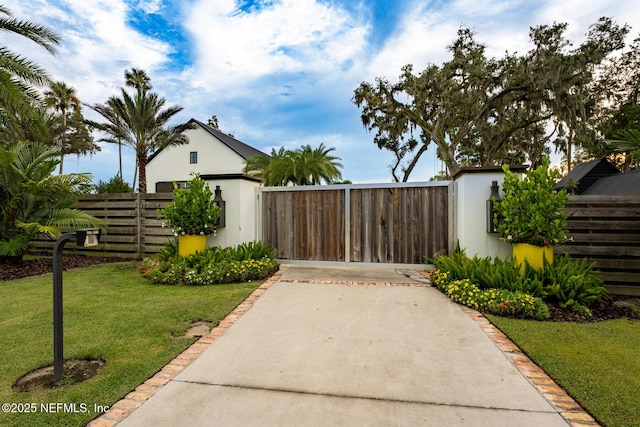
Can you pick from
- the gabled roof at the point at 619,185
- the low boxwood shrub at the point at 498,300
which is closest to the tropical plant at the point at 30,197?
the low boxwood shrub at the point at 498,300

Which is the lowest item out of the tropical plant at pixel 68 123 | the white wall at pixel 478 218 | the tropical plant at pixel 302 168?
the white wall at pixel 478 218

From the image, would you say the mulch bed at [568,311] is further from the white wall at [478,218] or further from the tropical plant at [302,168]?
→ the tropical plant at [302,168]

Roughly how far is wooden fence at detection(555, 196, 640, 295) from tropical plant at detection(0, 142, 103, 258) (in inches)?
351

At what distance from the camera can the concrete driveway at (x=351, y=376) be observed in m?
1.82

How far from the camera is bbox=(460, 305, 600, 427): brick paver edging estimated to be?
1.80 m

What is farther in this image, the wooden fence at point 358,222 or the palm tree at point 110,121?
the palm tree at point 110,121

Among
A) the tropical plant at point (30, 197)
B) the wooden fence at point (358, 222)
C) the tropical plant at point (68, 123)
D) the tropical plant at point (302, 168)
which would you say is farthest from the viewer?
the tropical plant at point (68, 123)

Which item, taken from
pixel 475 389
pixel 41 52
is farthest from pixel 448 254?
pixel 41 52

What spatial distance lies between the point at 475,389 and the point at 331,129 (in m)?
16.0

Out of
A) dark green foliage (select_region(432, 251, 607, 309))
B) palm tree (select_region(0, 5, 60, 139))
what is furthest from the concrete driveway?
palm tree (select_region(0, 5, 60, 139))

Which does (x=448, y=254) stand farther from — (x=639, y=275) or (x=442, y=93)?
(x=442, y=93)

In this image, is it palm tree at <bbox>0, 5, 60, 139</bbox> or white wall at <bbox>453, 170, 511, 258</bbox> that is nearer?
white wall at <bbox>453, 170, 511, 258</bbox>

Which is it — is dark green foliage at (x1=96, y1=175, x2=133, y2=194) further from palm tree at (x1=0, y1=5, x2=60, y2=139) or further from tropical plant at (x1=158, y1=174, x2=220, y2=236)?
tropical plant at (x1=158, y1=174, x2=220, y2=236)

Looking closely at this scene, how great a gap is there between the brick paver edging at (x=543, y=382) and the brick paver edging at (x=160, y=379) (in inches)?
102
